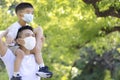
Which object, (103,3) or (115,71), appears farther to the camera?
(115,71)

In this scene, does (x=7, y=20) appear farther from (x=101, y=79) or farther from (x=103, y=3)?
(x=101, y=79)

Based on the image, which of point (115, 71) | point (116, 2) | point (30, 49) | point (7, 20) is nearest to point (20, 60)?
point (30, 49)

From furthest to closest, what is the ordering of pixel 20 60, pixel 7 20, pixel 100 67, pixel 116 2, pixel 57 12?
pixel 100 67 → pixel 7 20 → pixel 57 12 → pixel 116 2 → pixel 20 60

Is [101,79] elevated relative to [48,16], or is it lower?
lower

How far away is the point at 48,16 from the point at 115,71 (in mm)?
11843

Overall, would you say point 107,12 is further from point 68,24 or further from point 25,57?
point 25,57

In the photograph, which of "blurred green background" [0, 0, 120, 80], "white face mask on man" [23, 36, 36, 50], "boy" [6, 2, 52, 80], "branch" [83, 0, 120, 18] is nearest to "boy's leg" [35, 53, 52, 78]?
"boy" [6, 2, 52, 80]

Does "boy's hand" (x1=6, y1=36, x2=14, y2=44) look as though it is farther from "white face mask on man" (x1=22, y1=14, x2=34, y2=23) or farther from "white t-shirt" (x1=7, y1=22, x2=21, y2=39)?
"white face mask on man" (x1=22, y1=14, x2=34, y2=23)

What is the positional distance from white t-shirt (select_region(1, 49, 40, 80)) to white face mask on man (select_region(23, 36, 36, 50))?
0.29ft

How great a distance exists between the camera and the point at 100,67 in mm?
23531

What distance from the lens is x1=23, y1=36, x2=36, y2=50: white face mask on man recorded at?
3.38 metres

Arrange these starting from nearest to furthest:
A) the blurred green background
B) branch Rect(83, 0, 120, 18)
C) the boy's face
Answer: the boy's face, branch Rect(83, 0, 120, 18), the blurred green background

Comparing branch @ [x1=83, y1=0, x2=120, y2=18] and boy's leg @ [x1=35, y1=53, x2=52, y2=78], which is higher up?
boy's leg @ [x1=35, y1=53, x2=52, y2=78]

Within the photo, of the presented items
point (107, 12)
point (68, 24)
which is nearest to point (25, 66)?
point (107, 12)
